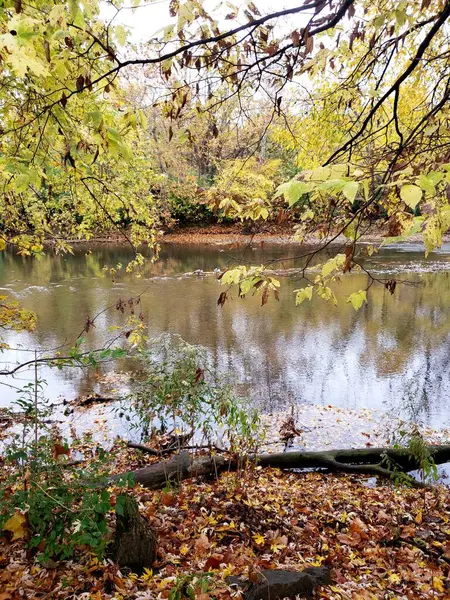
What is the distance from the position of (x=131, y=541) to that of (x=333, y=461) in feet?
9.49

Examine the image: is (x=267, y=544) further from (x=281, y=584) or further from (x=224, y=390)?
(x=224, y=390)

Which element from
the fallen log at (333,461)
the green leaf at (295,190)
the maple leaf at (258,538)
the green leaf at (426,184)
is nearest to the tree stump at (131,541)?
the maple leaf at (258,538)

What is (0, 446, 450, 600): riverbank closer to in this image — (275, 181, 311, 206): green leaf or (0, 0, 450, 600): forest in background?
(0, 0, 450, 600): forest in background

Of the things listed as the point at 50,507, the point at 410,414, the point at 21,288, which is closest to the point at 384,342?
the point at 410,414

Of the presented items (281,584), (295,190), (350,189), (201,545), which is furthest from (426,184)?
(201,545)

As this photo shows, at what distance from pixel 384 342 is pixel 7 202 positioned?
311 inches

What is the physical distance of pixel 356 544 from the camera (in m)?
3.23

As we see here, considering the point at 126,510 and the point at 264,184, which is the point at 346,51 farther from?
the point at 126,510

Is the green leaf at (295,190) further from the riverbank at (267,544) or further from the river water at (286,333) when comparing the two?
the riverbank at (267,544)

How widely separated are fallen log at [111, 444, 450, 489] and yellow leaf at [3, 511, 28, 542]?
1.78 m

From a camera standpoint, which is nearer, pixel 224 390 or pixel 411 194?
pixel 411 194

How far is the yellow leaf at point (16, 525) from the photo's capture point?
2.64 m

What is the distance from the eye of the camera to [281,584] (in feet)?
7.83

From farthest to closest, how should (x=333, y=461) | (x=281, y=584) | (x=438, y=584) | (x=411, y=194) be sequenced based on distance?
(x=333, y=461) → (x=438, y=584) → (x=281, y=584) → (x=411, y=194)
